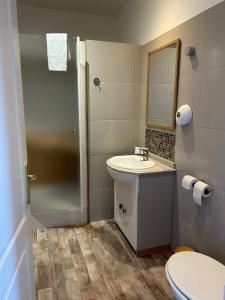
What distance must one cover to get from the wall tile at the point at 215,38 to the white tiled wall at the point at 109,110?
1.05 meters

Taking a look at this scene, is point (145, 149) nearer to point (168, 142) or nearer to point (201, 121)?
point (168, 142)

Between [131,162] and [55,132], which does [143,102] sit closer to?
[131,162]

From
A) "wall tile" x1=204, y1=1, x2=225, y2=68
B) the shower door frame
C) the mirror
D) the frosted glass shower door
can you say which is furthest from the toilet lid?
the frosted glass shower door

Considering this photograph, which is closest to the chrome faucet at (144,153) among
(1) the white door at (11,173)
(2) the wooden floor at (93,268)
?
(2) the wooden floor at (93,268)

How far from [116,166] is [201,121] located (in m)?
0.84

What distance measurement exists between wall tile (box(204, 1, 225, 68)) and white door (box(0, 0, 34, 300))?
1.26 meters

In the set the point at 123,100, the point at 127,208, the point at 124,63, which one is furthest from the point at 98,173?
the point at 124,63

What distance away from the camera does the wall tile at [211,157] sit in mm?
1537

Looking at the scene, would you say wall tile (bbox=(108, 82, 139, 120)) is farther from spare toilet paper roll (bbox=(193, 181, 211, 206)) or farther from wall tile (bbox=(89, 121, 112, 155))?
spare toilet paper roll (bbox=(193, 181, 211, 206))

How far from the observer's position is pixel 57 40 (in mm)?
2213

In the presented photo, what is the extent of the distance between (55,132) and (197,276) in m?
1.87

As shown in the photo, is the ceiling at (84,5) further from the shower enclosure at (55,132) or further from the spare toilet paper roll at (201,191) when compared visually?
the spare toilet paper roll at (201,191)

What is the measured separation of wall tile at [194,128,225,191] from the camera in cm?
154

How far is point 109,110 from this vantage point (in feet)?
8.29
